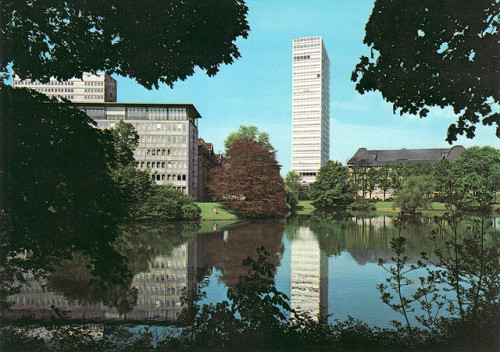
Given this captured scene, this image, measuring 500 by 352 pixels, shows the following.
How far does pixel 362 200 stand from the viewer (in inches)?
2749

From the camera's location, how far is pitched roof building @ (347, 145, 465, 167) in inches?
4267

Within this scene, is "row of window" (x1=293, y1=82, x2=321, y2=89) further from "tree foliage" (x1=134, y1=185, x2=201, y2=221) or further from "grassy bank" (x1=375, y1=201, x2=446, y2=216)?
"tree foliage" (x1=134, y1=185, x2=201, y2=221)

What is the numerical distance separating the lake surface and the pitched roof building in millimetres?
92546

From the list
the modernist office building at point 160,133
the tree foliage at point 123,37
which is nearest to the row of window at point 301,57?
the modernist office building at point 160,133

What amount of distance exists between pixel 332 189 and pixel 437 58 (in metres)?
68.3

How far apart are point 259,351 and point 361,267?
11677mm

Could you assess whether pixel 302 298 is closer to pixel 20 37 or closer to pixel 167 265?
pixel 167 265

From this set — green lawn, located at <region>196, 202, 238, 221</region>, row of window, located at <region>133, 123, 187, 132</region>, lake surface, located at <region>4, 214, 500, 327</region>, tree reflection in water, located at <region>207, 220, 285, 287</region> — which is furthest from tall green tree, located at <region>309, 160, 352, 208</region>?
lake surface, located at <region>4, 214, 500, 327</region>

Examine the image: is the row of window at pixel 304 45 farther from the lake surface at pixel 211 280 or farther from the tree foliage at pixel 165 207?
the lake surface at pixel 211 280

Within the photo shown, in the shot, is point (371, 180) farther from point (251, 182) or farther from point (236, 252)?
point (236, 252)

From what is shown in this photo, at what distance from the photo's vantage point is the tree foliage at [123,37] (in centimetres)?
729

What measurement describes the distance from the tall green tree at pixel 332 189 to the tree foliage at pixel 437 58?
67.3 m

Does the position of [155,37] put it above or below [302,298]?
above

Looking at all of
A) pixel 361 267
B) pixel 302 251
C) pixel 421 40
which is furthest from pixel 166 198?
pixel 421 40
